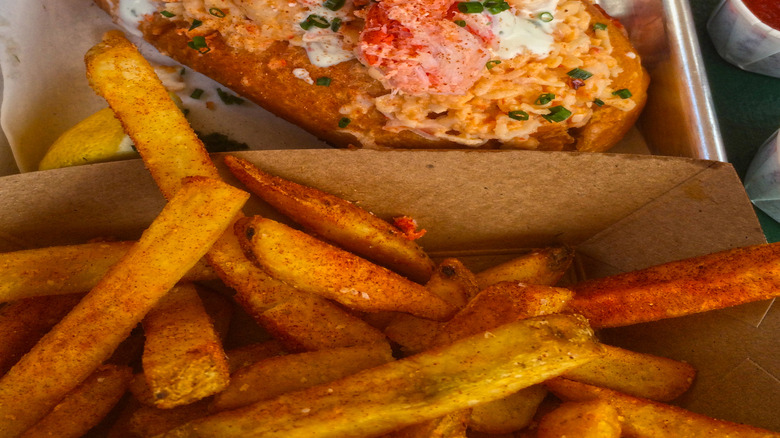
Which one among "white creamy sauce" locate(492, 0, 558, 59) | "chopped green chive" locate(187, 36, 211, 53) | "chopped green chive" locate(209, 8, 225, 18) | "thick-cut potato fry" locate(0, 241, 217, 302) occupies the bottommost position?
"thick-cut potato fry" locate(0, 241, 217, 302)

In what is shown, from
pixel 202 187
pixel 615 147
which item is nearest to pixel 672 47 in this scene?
pixel 615 147

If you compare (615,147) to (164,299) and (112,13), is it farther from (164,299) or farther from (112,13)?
(112,13)

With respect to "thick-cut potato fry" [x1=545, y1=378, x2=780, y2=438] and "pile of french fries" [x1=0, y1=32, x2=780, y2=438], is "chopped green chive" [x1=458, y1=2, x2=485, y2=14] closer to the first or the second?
"pile of french fries" [x1=0, y1=32, x2=780, y2=438]

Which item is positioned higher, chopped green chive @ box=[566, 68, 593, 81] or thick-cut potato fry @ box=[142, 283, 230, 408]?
chopped green chive @ box=[566, 68, 593, 81]

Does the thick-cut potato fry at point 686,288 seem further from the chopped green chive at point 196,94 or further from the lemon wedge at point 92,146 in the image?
the chopped green chive at point 196,94

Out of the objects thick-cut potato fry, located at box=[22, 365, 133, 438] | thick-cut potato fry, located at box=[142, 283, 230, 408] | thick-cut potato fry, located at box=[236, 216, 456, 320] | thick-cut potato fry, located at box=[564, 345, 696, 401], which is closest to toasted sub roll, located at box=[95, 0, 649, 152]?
thick-cut potato fry, located at box=[236, 216, 456, 320]

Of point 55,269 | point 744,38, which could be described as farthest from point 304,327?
point 744,38

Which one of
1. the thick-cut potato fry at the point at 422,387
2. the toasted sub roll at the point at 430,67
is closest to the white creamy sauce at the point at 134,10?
the toasted sub roll at the point at 430,67
